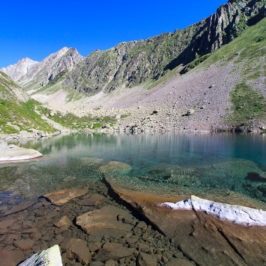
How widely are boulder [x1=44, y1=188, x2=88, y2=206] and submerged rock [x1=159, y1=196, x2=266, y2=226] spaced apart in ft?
31.2

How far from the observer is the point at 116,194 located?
22078mm

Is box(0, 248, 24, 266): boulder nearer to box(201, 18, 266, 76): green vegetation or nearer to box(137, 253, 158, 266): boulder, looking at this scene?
box(137, 253, 158, 266): boulder

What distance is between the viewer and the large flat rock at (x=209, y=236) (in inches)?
494

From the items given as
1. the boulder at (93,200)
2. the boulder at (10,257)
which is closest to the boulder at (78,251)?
the boulder at (10,257)

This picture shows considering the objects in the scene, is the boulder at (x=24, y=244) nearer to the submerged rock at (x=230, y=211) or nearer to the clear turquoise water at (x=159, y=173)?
the clear turquoise water at (x=159, y=173)

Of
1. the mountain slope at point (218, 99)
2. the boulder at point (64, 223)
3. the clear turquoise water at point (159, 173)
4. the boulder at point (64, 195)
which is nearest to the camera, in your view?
the boulder at point (64, 223)

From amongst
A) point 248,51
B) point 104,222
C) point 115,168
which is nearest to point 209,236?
point 104,222

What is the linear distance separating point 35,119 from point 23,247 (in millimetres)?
91116

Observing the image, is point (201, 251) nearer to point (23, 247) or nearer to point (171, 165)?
point (23, 247)

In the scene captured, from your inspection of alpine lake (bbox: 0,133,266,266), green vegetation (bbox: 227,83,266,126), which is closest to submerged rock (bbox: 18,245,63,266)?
alpine lake (bbox: 0,133,266,266)

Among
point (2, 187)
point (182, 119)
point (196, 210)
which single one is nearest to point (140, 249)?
point (196, 210)

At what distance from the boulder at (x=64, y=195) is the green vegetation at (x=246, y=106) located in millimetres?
76274

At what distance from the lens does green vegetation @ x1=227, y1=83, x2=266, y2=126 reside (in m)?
85.2

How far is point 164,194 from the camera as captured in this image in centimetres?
2192
